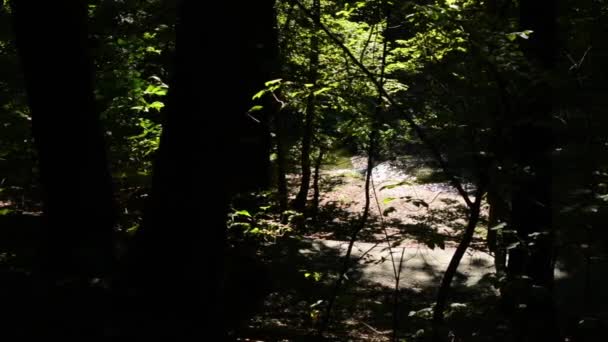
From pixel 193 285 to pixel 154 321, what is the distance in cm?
28

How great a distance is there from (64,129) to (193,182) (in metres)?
1.40

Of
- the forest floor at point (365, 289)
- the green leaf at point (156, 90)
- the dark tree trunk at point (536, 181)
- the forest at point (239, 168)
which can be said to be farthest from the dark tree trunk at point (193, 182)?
the green leaf at point (156, 90)

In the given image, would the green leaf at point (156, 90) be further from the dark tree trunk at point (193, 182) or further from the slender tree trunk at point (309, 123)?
the slender tree trunk at point (309, 123)

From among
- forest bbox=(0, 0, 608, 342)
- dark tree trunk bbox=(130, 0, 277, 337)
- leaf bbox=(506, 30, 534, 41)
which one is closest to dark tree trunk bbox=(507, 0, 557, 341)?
forest bbox=(0, 0, 608, 342)

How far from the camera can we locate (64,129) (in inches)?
148

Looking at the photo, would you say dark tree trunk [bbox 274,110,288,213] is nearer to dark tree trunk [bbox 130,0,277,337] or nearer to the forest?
the forest

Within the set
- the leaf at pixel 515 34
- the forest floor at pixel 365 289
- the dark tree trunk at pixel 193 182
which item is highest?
the leaf at pixel 515 34

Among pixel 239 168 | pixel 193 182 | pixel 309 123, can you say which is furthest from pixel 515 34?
pixel 309 123

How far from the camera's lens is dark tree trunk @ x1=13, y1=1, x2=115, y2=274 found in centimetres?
370

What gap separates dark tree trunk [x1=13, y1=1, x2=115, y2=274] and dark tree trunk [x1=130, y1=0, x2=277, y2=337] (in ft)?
2.78

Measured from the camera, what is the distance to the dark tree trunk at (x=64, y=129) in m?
3.70

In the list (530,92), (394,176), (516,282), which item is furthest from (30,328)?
(394,176)

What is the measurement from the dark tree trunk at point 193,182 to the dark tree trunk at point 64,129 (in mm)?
848

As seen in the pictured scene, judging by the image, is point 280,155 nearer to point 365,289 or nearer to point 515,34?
point 365,289
